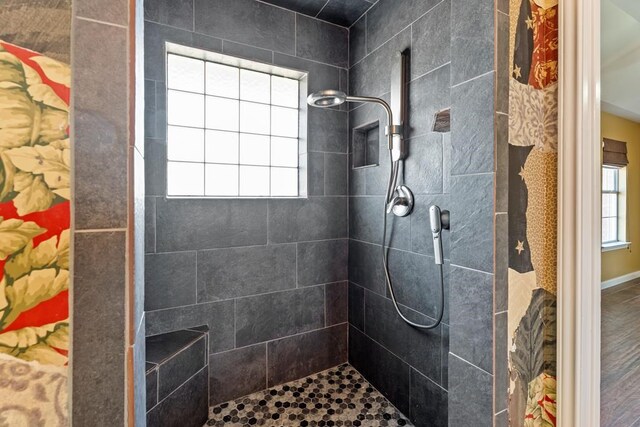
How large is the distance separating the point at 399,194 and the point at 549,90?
876mm

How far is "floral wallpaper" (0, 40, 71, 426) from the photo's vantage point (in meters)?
0.39

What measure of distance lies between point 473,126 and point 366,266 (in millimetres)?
→ 1320

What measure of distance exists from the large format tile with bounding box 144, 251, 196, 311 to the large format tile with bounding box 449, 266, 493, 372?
1.39 meters

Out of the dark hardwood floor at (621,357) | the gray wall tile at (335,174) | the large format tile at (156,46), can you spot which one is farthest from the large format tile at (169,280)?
the dark hardwood floor at (621,357)

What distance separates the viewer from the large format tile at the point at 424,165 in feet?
4.80

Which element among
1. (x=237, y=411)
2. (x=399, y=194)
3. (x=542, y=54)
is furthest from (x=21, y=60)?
(x=237, y=411)

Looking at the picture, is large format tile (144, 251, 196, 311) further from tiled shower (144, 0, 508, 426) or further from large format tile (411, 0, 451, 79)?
large format tile (411, 0, 451, 79)

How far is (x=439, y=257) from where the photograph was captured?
1.37m

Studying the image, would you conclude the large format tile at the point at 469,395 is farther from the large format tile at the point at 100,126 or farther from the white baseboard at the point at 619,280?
the large format tile at the point at 100,126

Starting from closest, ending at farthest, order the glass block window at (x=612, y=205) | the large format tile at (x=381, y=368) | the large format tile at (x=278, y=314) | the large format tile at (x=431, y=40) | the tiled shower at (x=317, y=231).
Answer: the glass block window at (x=612, y=205) < the large format tile at (x=431, y=40) < the tiled shower at (x=317, y=231) < the large format tile at (x=381, y=368) < the large format tile at (x=278, y=314)

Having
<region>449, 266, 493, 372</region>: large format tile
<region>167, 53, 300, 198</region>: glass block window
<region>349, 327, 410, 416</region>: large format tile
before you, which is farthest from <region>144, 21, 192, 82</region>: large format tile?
<region>349, 327, 410, 416</region>: large format tile

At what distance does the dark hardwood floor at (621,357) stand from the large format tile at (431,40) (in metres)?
1.18

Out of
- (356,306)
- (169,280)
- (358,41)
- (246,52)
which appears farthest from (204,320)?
(358,41)

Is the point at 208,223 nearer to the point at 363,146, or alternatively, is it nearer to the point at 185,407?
the point at 185,407
